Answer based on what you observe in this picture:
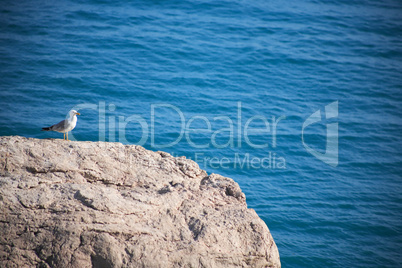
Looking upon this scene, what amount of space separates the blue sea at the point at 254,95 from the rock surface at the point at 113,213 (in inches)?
200

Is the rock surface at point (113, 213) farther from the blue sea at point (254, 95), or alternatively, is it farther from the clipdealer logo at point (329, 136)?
the clipdealer logo at point (329, 136)

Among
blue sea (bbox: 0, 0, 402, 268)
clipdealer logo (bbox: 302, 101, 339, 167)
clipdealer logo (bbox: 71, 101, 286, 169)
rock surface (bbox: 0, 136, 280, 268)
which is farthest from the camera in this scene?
clipdealer logo (bbox: 302, 101, 339, 167)

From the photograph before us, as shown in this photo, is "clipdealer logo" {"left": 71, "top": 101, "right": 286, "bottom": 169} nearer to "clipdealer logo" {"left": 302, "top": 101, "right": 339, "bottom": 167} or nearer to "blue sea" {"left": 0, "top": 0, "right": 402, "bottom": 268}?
"blue sea" {"left": 0, "top": 0, "right": 402, "bottom": 268}

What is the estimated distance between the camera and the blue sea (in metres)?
11.4

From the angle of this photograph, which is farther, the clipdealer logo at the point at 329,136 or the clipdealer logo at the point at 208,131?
the clipdealer logo at the point at 329,136

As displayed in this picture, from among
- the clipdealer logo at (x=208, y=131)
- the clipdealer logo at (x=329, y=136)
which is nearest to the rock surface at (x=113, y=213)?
the clipdealer logo at (x=208, y=131)

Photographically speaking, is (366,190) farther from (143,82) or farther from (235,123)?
(143,82)

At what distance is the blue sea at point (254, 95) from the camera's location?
1143 centimetres

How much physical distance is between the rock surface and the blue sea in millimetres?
5079

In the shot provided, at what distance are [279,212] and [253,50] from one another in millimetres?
9981

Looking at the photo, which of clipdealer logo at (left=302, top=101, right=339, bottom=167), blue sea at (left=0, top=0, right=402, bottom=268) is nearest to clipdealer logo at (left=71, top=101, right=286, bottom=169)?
blue sea at (left=0, top=0, right=402, bottom=268)

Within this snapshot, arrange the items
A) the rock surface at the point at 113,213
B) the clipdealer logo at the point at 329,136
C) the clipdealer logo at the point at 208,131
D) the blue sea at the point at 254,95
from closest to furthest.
A: the rock surface at the point at 113,213 < the blue sea at the point at 254,95 < the clipdealer logo at the point at 208,131 < the clipdealer logo at the point at 329,136

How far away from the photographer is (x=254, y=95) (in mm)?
15992

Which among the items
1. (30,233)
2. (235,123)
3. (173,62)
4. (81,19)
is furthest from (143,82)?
(30,233)
